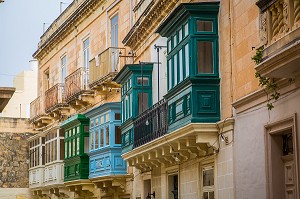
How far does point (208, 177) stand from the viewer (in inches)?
701

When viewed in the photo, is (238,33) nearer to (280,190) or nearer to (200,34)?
(200,34)

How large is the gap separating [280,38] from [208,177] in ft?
21.7

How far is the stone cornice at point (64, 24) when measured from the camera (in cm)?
2975

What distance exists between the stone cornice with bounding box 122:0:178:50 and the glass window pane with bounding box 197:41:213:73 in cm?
323

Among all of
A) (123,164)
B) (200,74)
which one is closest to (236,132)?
(200,74)

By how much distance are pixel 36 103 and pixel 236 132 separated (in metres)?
22.4

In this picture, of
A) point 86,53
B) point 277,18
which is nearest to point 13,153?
point 86,53

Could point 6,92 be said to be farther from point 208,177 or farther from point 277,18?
point 208,177

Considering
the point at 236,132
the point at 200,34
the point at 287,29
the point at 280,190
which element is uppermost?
the point at 200,34

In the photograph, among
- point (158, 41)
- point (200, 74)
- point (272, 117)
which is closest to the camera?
point (272, 117)

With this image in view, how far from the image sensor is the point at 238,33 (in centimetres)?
1584

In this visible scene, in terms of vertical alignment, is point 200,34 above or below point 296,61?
above

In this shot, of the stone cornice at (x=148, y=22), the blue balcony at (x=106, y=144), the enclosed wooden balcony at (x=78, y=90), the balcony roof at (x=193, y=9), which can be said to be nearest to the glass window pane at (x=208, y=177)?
the balcony roof at (x=193, y=9)

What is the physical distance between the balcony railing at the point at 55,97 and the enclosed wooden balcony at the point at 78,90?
1189mm
